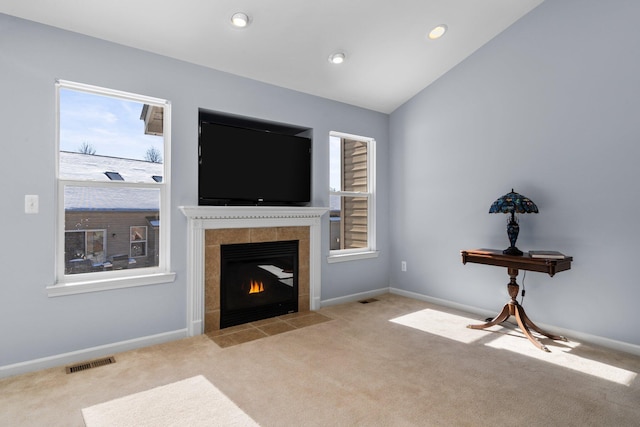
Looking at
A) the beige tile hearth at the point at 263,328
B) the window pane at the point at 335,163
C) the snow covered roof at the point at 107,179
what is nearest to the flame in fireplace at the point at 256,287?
the beige tile hearth at the point at 263,328

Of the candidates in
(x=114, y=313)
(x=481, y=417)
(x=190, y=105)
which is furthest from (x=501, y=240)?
(x=114, y=313)

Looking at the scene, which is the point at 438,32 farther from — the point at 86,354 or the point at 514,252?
the point at 86,354

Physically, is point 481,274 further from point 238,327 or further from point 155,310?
point 155,310

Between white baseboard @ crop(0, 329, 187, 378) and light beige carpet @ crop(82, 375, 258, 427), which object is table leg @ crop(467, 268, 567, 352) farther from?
white baseboard @ crop(0, 329, 187, 378)

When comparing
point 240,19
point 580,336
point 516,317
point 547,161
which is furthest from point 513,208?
point 240,19

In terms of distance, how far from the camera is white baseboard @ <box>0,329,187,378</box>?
2.33m

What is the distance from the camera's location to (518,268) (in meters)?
2.88

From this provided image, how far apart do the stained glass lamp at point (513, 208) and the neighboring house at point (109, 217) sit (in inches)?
117

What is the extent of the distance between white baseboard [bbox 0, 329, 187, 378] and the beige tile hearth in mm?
349

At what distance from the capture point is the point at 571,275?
2.98m

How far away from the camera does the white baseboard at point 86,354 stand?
233 cm

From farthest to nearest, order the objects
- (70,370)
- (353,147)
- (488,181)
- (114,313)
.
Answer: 1. (353,147)
2. (488,181)
3. (114,313)
4. (70,370)

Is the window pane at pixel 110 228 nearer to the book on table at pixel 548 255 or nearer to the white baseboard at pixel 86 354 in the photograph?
the white baseboard at pixel 86 354

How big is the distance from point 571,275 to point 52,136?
4262 millimetres
